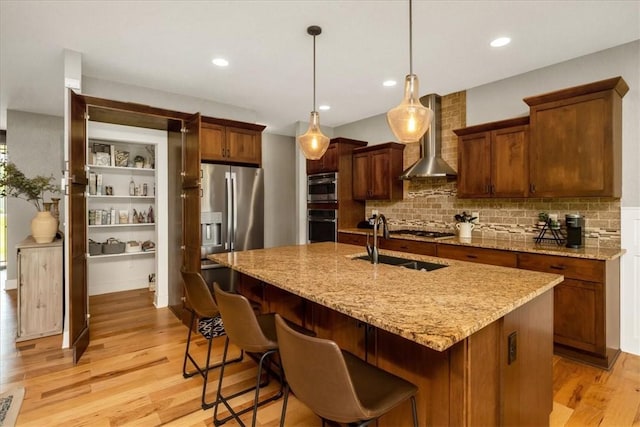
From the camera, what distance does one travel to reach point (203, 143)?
382cm

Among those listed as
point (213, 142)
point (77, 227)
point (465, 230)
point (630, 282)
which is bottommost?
point (630, 282)

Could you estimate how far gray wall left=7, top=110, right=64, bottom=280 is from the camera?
5.00 metres

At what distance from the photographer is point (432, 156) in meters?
4.30

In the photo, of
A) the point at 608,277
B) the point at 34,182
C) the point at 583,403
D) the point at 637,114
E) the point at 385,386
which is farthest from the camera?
the point at 34,182

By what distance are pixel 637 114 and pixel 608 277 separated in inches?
58.5

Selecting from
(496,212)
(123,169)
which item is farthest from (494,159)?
(123,169)

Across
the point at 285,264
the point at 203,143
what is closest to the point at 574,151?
the point at 285,264

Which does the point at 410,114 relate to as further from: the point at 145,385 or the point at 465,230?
the point at 145,385

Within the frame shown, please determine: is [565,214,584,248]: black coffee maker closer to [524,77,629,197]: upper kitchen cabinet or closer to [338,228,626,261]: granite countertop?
[338,228,626,261]: granite countertop

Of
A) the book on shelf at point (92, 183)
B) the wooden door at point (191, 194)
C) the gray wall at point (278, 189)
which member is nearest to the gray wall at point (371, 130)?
the gray wall at point (278, 189)

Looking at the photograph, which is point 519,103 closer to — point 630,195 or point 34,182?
point 630,195

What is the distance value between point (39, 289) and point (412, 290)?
367cm

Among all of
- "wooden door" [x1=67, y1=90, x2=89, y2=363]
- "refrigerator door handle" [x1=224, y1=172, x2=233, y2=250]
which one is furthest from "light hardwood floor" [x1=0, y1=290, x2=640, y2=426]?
"refrigerator door handle" [x1=224, y1=172, x2=233, y2=250]

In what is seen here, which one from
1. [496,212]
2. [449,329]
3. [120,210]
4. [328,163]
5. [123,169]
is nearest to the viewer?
[449,329]
